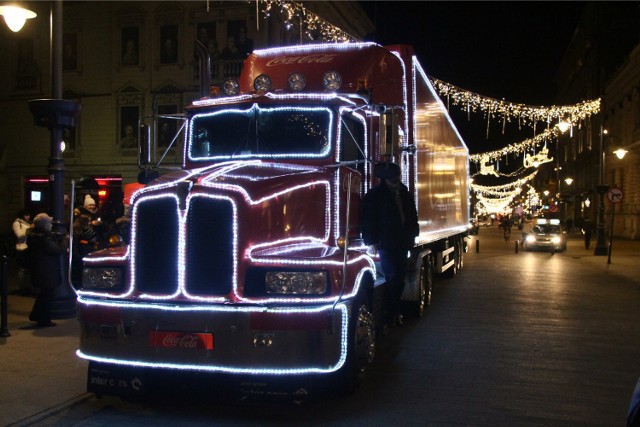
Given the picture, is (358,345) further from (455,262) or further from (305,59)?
(455,262)

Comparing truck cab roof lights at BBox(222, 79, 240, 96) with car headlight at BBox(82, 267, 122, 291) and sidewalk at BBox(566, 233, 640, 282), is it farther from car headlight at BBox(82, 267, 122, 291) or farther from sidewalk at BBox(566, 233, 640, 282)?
sidewalk at BBox(566, 233, 640, 282)

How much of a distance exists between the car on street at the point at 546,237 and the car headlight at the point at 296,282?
1087 inches

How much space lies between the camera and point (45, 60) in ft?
98.7

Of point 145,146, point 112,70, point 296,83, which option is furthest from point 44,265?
point 112,70

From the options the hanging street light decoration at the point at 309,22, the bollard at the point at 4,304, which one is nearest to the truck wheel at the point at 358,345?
the bollard at the point at 4,304

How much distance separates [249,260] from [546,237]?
27856mm

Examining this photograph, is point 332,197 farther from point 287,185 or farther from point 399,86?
point 399,86

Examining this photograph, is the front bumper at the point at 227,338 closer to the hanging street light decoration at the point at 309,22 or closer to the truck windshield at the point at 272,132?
the truck windshield at the point at 272,132

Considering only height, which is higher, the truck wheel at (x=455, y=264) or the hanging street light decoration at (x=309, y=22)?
the hanging street light decoration at (x=309, y=22)

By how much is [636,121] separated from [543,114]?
19.8 meters

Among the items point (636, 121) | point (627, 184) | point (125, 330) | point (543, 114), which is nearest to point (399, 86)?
point (125, 330)

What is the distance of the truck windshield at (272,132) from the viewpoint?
7086 millimetres

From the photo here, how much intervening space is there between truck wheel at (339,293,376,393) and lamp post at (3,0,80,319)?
5.85 metres

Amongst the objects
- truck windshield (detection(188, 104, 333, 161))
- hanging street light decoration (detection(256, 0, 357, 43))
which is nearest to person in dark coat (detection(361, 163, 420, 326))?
truck windshield (detection(188, 104, 333, 161))
